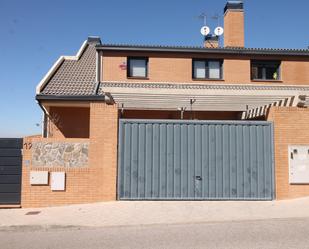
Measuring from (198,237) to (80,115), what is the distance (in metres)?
12.4

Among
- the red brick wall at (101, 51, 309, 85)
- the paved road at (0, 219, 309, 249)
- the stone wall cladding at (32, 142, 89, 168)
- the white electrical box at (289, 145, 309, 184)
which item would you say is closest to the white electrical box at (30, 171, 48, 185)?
the stone wall cladding at (32, 142, 89, 168)

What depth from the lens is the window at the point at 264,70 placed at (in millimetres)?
20781

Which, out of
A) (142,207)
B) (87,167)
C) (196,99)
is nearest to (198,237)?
(142,207)

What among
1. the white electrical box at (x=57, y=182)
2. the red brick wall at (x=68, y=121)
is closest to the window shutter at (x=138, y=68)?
the red brick wall at (x=68, y=121)

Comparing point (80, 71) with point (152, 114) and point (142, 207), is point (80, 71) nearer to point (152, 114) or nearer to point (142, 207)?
point (152, 114)

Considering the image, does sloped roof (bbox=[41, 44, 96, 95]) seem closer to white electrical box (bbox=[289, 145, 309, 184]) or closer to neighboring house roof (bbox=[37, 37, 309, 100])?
neighboring house roof (bbox=[37, 37, 309, 100])

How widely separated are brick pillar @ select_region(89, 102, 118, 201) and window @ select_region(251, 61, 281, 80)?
415 inches

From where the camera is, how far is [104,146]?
12.6 meters

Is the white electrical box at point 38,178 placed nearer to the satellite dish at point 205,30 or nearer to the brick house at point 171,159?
the brick house at point 171,159

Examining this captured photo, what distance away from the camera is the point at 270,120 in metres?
13.1

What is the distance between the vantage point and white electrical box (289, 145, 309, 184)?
1264 centimetres

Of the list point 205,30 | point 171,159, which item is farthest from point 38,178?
point 205,30

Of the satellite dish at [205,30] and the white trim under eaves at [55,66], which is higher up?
the satellite dish at [205,30]

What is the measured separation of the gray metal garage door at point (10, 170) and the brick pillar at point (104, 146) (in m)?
2.22
